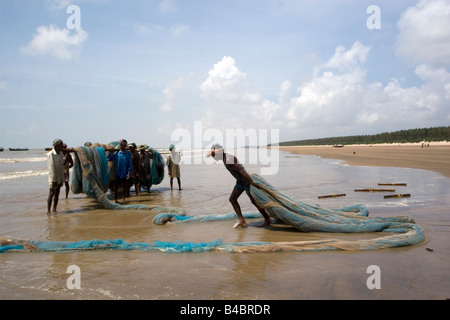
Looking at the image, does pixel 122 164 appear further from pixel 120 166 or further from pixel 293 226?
pixel 293 226

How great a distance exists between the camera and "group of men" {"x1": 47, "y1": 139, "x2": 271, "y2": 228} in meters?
5.81

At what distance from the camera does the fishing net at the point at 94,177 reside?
26.9ft

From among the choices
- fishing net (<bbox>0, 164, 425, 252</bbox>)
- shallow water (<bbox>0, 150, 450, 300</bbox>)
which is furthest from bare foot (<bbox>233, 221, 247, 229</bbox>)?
fishing net (<bbox>0, 164, 425, 252</bbox>)

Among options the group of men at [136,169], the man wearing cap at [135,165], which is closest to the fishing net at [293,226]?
the group of men at [136,169]

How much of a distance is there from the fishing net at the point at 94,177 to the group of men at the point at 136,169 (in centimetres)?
37

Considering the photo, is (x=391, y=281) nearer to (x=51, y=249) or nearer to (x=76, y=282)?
(x=76, y=282)

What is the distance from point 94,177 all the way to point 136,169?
2245mm

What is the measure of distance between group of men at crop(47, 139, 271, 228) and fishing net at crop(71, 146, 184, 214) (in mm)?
372

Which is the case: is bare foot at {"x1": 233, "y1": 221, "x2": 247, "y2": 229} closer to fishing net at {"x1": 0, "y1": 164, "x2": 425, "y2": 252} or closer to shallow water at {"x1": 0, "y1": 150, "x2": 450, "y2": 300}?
shallow water at {"x1": 0, "y1": 150, "x2": 450, "y2": 300}

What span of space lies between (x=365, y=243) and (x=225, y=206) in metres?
4.50

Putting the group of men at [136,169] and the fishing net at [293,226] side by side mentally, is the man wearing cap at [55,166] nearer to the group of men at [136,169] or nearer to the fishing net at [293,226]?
the group of men at [136,169]

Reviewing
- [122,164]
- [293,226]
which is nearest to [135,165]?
[122,164]
